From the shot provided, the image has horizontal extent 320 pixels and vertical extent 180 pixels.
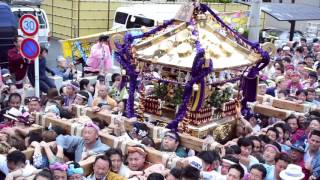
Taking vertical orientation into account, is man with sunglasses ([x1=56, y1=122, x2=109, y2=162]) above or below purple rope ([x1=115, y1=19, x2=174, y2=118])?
below

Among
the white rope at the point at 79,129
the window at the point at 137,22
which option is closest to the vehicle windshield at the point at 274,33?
the window at the point at 137,22

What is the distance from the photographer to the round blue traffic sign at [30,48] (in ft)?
27.5

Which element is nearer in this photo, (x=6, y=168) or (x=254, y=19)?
(x=6, y=168)

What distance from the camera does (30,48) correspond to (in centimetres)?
840

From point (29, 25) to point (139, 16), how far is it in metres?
9.42

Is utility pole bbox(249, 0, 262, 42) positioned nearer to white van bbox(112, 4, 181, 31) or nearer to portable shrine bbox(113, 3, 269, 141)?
white van bbox(112, 4, 181, 31)

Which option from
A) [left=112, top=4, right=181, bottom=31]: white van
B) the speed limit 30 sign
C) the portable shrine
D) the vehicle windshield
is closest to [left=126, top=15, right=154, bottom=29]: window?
[left=112, top=4, right=181, bottom=31]: white van

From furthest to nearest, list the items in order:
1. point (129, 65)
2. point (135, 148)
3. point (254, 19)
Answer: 1. point (254, 19)
2. point (129, 65)
3. point (135, 148)

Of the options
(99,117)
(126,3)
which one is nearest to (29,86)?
(99,117)

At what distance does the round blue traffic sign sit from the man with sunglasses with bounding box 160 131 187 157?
307cm

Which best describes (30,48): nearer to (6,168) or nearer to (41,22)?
(6,168)

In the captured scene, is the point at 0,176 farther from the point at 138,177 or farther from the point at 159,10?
the point at 159,10

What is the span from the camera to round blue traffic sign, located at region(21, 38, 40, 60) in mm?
8383

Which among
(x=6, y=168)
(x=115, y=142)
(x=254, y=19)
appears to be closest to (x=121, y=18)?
(x=254, y=19)
